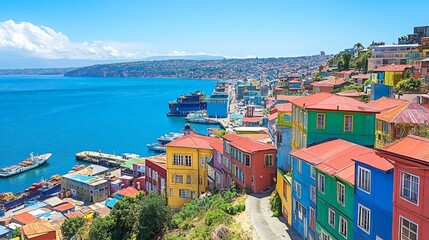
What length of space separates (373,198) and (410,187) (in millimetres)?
2315

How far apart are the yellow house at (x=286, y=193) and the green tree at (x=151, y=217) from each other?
21.6 feet

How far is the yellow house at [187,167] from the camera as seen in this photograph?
30000 millimetres

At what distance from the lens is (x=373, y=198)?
12.7 metres

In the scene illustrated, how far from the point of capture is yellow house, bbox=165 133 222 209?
30000 millimetres

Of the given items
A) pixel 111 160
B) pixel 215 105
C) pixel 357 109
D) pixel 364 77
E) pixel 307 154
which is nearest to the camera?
pixel 307 154

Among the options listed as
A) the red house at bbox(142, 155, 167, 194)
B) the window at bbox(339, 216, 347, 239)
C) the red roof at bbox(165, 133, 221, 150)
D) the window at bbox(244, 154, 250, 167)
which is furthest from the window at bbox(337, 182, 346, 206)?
the red house at bbox(142, 155, 167, 194)

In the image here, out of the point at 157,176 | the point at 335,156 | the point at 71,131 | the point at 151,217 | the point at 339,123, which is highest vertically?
the point at 339,123

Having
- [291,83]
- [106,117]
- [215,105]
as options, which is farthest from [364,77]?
[106,117]

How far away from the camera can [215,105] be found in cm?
11269

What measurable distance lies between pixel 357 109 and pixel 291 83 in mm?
55321

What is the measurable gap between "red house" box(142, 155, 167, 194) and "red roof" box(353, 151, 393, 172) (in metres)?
20.3

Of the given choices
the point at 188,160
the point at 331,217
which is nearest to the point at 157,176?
the point at 188,160

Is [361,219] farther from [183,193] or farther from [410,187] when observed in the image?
[183,193]

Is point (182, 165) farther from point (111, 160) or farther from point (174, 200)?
point (111, 160)
